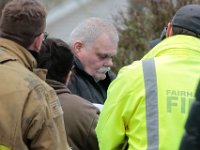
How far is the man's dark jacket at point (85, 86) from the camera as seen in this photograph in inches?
238

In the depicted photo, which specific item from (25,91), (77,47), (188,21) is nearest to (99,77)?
(77,47)

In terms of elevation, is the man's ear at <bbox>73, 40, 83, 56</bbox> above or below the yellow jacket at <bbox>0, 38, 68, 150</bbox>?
below

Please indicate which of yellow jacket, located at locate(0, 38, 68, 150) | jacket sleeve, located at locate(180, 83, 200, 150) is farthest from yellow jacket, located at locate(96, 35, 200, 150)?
jacket sleeve, located at locate(180, 83, 200, 150)

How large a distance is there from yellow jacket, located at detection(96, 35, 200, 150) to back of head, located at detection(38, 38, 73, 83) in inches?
16.9

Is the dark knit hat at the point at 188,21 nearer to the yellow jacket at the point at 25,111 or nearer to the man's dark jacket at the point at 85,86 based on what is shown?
the yellow jacket at the point at 25,111

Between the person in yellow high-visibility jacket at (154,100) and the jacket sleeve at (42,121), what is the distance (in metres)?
0.35

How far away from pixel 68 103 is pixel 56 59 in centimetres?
27

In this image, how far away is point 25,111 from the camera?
431 cm

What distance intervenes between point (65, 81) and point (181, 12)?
819mm

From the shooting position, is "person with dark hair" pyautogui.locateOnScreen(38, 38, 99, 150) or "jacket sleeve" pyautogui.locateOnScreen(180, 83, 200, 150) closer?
"jacket sleeve" pyautogui.locateOnScreen(180, 83, 200, 150)

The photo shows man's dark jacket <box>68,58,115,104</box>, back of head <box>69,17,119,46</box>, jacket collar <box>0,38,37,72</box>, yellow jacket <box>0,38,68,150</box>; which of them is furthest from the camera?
back of head <box>69,17,119,46</box>

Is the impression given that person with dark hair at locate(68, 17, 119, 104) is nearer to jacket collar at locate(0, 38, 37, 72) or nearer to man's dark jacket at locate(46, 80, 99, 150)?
man's dark jacket at locate(46, 80, 99, 150)

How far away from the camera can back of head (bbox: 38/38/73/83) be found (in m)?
4.95

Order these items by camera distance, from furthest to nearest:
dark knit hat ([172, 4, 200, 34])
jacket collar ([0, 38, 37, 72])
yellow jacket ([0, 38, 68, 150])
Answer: dark knit hat ([172, 4, 200, 34]) < jacket collar ([0, 38, 37, 72]) < yellow jacket ([0, 38, 68, 150])
